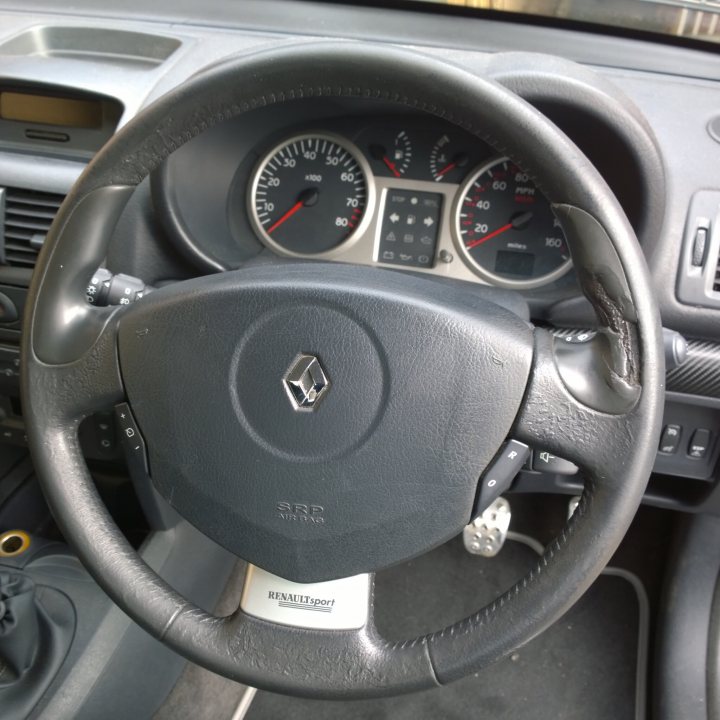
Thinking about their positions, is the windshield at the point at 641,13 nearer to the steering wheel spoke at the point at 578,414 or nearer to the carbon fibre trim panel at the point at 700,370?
the carbon fibre trim panel at the point at 700,370

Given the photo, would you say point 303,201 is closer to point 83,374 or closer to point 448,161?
point 448,161

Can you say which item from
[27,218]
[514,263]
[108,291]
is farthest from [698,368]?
[27,218]

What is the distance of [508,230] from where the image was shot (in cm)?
120

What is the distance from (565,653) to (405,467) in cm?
116

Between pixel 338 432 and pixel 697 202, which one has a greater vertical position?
pixel 697 202

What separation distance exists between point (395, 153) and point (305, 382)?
552 millimetres

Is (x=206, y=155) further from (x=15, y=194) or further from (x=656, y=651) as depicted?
(x=656, y=651)

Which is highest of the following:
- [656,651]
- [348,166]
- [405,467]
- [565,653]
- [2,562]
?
[348,166]

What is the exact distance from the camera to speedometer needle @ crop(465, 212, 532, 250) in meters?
1.18

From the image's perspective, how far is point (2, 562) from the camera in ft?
4.47

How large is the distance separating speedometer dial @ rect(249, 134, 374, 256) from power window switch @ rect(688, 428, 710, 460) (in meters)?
0.61

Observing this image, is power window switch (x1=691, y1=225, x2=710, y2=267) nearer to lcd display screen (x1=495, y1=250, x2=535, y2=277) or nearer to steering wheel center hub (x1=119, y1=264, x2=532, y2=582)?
lcd display screen (x1=495, y1=250, x2=535, y2=277)

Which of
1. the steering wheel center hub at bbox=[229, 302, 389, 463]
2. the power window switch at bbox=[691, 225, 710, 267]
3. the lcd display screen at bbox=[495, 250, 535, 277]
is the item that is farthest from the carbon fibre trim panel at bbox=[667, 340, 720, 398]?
the steering wheel center hub at bbox=[229, 302, 389, 463]

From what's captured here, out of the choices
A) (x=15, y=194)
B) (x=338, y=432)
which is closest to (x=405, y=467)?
(x=338, y=432)
